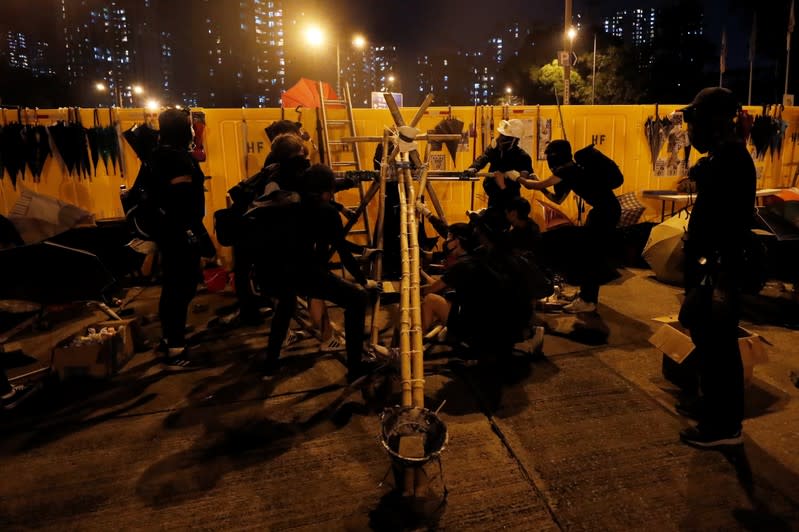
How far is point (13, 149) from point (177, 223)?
471 cm

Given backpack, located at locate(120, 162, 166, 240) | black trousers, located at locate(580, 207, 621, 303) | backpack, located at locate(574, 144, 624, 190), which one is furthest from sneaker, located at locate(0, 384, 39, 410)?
backpack, located at locate(574, 144, 624, 190)

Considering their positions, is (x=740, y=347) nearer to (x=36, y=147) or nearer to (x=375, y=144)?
(x=375, y=144)

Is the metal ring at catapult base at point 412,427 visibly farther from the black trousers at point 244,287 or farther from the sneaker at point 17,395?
the black trousers at point 244,287

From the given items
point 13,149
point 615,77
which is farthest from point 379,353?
point 615,77

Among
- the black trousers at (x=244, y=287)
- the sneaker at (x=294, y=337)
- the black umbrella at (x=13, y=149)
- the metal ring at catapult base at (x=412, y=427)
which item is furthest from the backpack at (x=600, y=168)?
the black umbrella at (x=13, y=149)

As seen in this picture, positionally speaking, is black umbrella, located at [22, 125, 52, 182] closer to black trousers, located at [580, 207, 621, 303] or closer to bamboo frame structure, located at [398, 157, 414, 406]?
bamboo frame structure, located at [398, 157, 414, 406]

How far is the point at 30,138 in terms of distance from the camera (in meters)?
8.03

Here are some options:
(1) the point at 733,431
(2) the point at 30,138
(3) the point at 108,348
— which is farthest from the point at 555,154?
(2) the point at 30,138

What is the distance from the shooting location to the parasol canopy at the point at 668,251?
294 inches

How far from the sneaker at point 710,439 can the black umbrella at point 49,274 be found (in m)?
5.05

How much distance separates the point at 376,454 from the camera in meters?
3.76

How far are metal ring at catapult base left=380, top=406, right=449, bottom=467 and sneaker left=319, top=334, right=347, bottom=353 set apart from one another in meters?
2.40

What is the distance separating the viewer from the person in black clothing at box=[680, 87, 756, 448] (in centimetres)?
341

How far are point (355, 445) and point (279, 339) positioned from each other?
1424 millimetres
